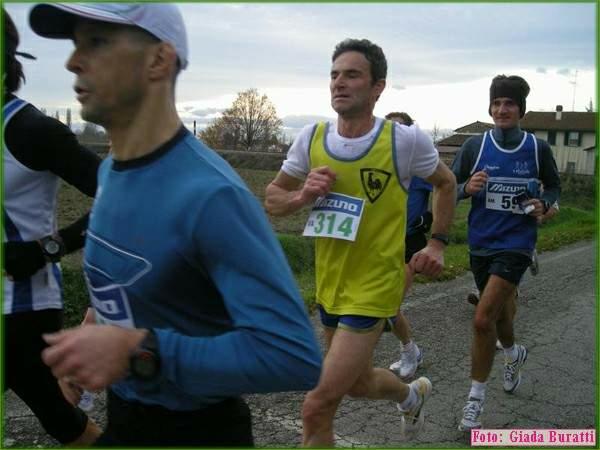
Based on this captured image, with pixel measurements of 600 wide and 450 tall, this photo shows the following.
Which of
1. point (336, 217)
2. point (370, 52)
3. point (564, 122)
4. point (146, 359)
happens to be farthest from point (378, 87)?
point (564, 122)

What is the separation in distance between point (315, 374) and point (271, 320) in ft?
0.58

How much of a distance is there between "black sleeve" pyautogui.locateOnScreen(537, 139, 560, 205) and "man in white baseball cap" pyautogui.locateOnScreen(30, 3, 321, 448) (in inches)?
138

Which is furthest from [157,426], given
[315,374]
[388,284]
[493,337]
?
[493,337]

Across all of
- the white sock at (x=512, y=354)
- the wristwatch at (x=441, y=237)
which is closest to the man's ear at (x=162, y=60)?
the wristwatch at (x=441, y=237)

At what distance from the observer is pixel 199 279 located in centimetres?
165

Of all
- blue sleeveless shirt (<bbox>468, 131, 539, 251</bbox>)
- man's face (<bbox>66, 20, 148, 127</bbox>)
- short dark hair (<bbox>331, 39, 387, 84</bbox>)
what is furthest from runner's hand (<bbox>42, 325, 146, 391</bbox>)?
blue sleeveless shirt (<bbox>468, 131, 539, 251</bbox>)

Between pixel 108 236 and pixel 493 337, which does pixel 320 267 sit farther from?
pixel 108 236

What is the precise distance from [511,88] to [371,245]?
1.92m

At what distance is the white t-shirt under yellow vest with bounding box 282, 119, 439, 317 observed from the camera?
3385 mm

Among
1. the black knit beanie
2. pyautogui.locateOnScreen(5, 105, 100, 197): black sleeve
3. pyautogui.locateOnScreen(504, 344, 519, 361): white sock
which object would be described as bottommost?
pyautogui.locateOnScreen(504, 344, 519, 361): white sock

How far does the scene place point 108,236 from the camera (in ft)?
5.75

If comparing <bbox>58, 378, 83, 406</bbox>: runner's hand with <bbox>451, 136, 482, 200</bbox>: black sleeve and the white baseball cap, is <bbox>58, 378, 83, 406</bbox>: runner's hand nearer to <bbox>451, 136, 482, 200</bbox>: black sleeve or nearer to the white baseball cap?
the white baseball cap

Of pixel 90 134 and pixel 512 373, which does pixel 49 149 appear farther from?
pixel 512 373

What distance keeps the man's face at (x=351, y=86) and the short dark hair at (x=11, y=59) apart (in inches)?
60.7
